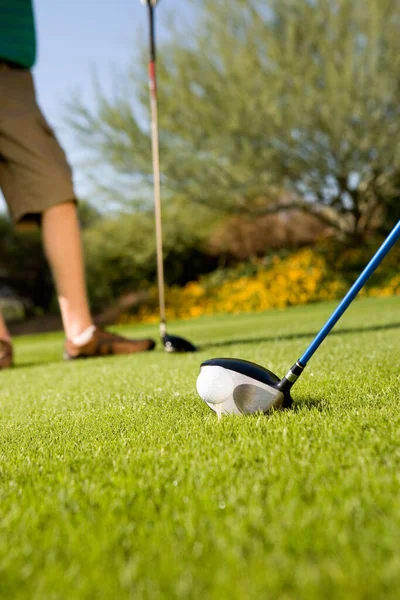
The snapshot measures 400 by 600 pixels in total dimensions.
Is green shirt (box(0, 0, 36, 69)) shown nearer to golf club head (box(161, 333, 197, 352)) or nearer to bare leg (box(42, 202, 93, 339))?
bare leg (box(42, 202, 93, 339))

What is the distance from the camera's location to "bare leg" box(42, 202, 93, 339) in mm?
3459

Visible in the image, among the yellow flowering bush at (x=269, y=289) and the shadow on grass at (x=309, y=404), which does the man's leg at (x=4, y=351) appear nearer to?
the shadow on grass at (x=309, y=404)

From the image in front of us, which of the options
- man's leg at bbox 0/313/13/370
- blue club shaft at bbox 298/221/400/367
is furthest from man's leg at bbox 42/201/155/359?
blue club shaft at bbox 298/221/400/367

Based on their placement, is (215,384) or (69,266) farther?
(69,266)

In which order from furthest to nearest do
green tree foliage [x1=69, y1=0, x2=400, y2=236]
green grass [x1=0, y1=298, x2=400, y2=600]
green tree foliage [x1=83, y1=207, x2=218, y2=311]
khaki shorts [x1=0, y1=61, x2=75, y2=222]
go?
green tree foliage [x1=83, y1=207, x2=218, y2=311]
green tree foliage [x1=69, y1=0, x2=400, y2=236]
khaki shorts [x1=0, y1=61, x2=75, y2=222]
green grass [x1=0, y1=298, x2=400, y2=600]

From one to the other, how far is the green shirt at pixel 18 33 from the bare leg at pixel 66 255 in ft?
2.82

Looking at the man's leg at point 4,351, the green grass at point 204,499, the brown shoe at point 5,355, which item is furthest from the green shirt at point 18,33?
the green grass at point 204,499

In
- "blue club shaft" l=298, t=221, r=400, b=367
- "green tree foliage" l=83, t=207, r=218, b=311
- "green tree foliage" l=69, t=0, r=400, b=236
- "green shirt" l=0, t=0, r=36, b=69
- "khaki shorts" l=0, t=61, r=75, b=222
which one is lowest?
"green tree foliage" l=83, t=207, r=218, b=311

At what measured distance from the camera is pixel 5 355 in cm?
366

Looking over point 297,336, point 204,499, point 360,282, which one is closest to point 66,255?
point 297,336

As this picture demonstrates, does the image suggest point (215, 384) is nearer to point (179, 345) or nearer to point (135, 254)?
point (179, 345)

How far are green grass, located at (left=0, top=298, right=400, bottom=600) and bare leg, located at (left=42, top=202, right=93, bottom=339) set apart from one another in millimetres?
1580

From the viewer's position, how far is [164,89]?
9.80 metres

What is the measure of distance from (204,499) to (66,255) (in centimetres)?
266
